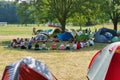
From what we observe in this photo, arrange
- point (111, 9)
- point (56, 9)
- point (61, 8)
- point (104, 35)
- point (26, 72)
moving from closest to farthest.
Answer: point (26, 72), point (104, 35), point (56, 9), point (61, 8), point (111, 9)

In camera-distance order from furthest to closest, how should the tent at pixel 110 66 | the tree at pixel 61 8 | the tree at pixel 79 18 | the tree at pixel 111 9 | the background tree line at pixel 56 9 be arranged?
the tree at pixel 79 18 < the tree at pixel 111 9 < the tree at pixel 61 8 < the background tree line at pixel 56 9 < the tent at pixel 110 66

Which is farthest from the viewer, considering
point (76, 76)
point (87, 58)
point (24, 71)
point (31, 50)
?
point (31, 50)

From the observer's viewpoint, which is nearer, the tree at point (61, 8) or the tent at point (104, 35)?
the tent at point (104, 35)

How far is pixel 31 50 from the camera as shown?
773 inches

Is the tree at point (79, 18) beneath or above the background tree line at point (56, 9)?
beneath

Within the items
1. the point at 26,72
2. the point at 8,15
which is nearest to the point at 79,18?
the point at 26,72

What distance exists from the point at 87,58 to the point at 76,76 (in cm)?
481

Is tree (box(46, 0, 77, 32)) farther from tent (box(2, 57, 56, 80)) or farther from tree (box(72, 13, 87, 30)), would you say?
tent (box(2, 57, 56, 80))

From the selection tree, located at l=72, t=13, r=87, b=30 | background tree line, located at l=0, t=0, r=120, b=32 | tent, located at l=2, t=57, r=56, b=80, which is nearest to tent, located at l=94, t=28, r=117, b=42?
background tree line, located at l=0, t=0, r=120, b=32

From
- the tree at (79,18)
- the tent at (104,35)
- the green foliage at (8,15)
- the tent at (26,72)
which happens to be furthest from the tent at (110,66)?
the green foliage at (8,15)

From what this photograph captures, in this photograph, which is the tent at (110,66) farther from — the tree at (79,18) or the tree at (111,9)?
the tree at (79,18)

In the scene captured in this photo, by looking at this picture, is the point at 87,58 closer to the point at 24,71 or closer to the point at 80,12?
the point at 24,71

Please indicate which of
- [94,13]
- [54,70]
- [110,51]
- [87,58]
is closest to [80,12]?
[94,13]

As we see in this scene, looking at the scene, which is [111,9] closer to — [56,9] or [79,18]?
[79,18]
